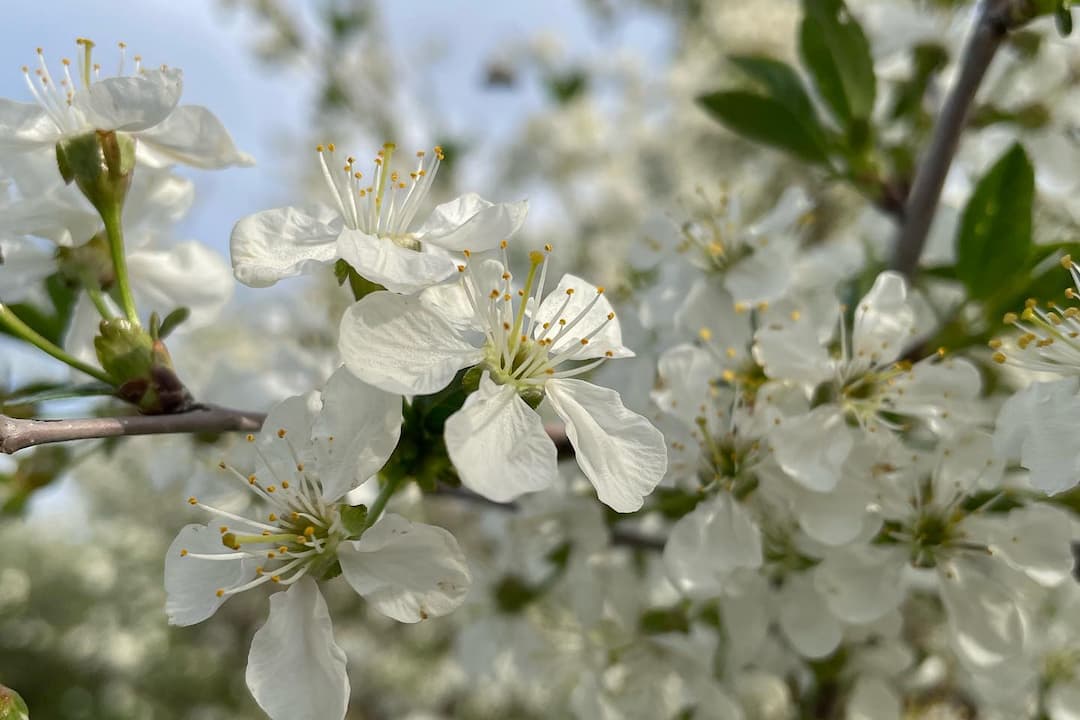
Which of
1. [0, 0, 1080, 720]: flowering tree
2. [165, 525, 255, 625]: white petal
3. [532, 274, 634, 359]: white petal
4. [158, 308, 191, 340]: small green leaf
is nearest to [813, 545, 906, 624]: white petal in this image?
[0, 0, 1080, 720]: flowering tree

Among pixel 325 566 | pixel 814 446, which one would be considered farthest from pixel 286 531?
pixel 814 446

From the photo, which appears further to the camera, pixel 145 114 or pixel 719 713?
pixel 719 713

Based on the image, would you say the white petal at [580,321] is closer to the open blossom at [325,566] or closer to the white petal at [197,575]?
the open blossom at [325,566]

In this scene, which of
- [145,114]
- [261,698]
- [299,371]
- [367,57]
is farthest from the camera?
[367,57]

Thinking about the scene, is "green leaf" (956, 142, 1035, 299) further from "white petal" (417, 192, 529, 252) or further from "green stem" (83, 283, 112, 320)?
"green stem" (83, 283, 112, 320)

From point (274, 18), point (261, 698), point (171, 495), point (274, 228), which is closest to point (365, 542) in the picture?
point (261, 698)

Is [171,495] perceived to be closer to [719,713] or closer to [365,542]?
[719,713]

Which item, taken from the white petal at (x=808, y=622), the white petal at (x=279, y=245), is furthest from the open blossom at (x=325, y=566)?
the white petal at (x=808, y=622)
